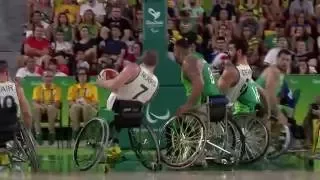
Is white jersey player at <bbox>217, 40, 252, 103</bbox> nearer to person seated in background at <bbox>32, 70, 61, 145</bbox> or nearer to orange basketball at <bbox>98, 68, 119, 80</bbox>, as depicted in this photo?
orange basketball at <bbox>98, 68, 119, 80</bbox>

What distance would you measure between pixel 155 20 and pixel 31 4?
6.18m

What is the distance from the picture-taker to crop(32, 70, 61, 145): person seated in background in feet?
53.8

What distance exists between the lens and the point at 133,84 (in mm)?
12586

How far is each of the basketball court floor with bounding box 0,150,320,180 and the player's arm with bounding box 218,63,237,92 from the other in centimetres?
131

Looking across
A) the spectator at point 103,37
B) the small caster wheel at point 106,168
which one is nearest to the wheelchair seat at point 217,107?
the small caster wheel at point 106,168

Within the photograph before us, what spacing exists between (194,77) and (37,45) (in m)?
7.18

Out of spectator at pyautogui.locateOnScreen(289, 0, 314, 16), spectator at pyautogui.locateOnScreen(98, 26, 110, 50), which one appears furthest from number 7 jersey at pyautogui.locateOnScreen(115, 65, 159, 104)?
spectator at pyautogui.locateOnScreen(289, 0, 314, 16)

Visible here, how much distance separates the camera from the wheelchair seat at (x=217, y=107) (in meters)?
12.9

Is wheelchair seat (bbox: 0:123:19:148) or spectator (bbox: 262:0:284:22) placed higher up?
spectator (bbox: 262:0:284:22)

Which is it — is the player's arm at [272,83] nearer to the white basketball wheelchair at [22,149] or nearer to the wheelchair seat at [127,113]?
the wheelchair seat at [127,113]

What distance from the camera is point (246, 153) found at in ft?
45.6

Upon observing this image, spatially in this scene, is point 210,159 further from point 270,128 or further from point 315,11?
point 315,11

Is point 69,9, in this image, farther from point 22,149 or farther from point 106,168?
point 106,168

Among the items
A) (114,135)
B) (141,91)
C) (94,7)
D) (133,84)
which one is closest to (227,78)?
(141,91)
